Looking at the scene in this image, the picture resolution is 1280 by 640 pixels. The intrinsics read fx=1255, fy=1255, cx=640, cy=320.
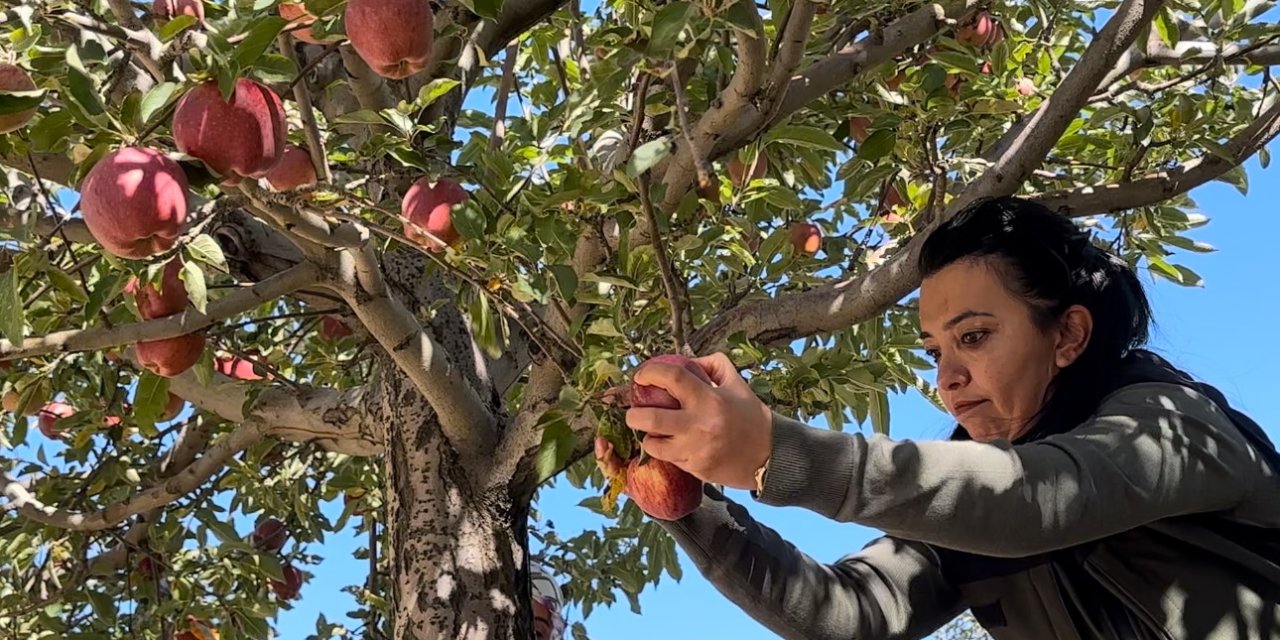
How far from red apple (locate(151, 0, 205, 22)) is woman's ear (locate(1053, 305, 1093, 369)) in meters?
1.35

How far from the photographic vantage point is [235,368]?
3.43m

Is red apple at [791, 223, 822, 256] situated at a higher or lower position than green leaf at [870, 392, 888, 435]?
higher

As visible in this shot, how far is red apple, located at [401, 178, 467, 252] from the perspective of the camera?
2.26 metres

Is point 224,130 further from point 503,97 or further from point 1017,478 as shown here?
point 503,97

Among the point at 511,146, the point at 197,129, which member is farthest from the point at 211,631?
the point at 197,129

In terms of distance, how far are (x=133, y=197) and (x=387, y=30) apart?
50 centimetres

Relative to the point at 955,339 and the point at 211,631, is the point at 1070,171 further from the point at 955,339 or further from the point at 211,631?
the point at 211,631

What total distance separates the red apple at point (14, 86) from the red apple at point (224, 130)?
269 mm

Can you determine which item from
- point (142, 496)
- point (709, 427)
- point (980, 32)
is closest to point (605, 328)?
point (709, 427)

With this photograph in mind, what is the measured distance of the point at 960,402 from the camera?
1.70 meters

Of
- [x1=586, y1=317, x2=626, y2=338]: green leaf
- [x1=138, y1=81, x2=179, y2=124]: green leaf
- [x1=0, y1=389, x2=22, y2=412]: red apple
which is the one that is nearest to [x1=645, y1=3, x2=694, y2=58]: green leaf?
[x1=586, y1=317, x2=626, y2=338]: green leaf

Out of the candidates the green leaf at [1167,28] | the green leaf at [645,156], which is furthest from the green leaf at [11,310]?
the green leaf at [1167,28]

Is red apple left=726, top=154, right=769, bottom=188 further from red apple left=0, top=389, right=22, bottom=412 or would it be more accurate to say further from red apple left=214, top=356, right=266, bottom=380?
red apple left=0, top=389, right=22, bottom=412

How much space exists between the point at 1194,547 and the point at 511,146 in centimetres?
158
